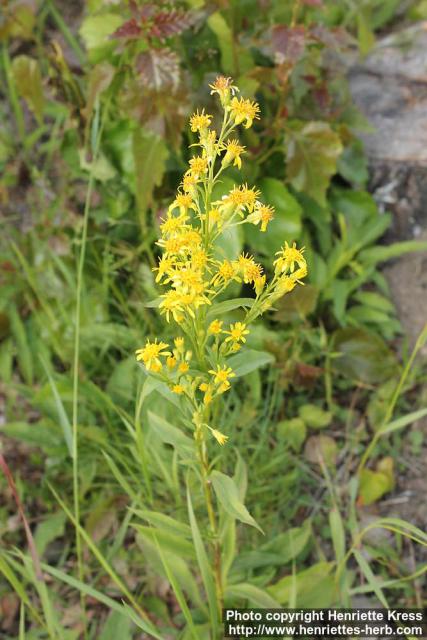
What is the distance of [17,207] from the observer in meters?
3.02

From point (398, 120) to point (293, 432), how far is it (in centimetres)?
144

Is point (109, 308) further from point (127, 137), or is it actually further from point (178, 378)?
point (178, 378)

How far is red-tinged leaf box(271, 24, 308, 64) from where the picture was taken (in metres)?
2.11

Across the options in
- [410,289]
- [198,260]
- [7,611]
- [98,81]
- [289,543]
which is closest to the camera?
[198,260]

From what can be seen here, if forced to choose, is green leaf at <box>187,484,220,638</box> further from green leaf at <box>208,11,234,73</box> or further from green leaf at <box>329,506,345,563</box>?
green leaf at <box>208,11,234,73</box>

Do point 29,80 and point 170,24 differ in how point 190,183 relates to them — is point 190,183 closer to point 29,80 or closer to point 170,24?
point 170,24

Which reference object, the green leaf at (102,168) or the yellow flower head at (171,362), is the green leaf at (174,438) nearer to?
the yellow flower head at (171,362)

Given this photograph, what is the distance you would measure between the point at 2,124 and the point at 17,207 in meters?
0.43

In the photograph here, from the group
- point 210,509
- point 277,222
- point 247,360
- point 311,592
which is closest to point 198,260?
point 247,360

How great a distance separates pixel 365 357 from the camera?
237 cm

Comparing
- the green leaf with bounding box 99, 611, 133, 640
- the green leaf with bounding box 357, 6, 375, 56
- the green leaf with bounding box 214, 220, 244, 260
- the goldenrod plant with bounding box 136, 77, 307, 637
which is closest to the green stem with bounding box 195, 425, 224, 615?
the goldenrod plant with bounding box 136, 77, 307, 637

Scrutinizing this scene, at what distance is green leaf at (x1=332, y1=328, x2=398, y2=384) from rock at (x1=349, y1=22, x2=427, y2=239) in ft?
1.83

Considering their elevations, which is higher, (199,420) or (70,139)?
(70,139)

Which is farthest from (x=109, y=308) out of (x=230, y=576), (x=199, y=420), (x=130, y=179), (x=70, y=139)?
(x=199, y=420)
